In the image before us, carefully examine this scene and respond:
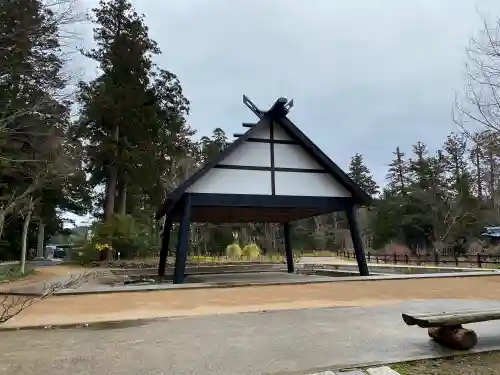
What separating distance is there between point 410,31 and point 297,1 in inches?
123

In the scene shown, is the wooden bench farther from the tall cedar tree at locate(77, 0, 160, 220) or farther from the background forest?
the tall cedar tree at locate(77, 0, 160, 220)

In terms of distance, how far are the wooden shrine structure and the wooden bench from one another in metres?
8.44

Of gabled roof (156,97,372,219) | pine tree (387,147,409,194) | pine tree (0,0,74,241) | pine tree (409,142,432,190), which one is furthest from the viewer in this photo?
pine tree (387,147,409,194)

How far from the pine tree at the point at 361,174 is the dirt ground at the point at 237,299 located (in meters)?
47.5

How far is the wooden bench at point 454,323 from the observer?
4215 millimetres

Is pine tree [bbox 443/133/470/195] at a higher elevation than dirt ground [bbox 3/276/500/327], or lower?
higher

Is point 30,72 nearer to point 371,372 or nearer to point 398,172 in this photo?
point 371,372

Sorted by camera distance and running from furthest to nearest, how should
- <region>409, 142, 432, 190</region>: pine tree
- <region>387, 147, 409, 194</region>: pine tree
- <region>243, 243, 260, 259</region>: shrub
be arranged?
1. <region>387, 147, 409, 194</region>: pine tree
2. <region>409, 142, 432, 190</region>: pine tree
3. <region>243, 243, 260, 259</region>: shrub

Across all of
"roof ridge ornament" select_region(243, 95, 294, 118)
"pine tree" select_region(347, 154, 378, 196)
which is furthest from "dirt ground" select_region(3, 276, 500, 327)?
"pine tree" select_region(347, 154, 378, 196)

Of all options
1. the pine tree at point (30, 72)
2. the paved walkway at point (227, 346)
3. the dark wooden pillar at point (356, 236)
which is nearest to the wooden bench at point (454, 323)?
the paved walkway at point (227, 346)

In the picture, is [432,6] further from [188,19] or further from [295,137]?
[188,19]

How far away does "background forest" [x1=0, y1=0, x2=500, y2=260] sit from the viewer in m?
9.03

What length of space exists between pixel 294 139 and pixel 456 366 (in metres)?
10.1

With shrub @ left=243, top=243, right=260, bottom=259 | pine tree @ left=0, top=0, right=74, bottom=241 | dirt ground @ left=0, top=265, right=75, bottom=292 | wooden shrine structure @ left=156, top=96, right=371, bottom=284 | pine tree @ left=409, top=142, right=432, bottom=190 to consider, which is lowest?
dirt ground @ left=0, top=265, right=75, bottom=292
